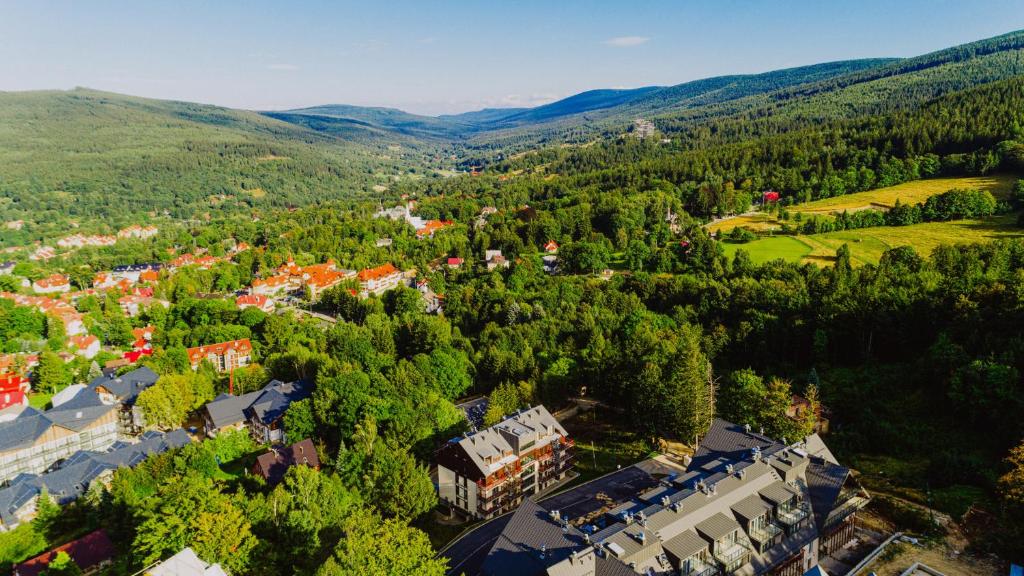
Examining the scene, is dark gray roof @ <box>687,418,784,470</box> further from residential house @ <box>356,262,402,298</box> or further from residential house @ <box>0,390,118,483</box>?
residential house @ <box>356,262,402,298</box>

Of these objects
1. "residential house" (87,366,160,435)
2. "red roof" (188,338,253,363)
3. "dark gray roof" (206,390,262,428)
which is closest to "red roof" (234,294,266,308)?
"red roof" (188,338,253,363)

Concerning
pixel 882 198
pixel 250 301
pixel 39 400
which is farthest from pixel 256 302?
pixel 882 198

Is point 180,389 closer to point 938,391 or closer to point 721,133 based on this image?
point 938,391

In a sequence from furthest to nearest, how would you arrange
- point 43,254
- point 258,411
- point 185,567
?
point 43,254 < point 258,411 < point 185,567

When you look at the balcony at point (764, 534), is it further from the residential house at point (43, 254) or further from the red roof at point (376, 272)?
the residential house at point (43, 254)

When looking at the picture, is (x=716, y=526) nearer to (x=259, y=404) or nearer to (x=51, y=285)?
(x=259, y=404)

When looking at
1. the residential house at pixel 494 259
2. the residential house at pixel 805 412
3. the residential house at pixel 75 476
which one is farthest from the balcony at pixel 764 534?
the residential house at pixel 494 259

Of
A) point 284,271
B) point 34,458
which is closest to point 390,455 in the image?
point 34,458
